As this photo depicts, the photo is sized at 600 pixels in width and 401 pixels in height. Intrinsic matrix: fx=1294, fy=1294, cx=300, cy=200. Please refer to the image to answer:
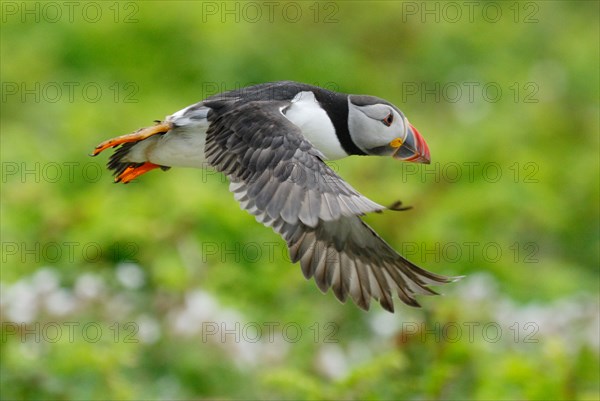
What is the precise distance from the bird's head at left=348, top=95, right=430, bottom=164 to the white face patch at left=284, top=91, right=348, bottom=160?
9cm

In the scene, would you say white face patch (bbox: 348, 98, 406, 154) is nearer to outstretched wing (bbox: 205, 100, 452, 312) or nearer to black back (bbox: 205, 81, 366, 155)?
black back (bbox: 205, 81, 366, 155)

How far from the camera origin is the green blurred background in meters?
6.21

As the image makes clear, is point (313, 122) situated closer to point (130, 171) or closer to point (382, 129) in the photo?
point (382, 129)

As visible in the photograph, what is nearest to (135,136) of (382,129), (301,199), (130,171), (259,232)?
(130,171)

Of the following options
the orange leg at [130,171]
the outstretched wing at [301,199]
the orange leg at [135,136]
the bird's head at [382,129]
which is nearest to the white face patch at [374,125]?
the bird's head at [382,129]

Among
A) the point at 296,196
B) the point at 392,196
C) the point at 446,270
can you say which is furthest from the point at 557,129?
the point at 296,196

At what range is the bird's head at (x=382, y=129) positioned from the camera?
16.3 feet

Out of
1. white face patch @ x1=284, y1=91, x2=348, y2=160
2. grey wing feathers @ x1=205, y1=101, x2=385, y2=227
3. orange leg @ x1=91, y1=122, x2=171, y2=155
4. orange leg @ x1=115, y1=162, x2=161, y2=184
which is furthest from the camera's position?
orange leg @ x1=115, y1=162, x2=161, y2=184

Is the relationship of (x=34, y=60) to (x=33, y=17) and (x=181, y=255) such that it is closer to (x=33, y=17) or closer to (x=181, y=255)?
(x=33, y=17)

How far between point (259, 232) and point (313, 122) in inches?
118

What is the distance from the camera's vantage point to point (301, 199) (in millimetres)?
4359

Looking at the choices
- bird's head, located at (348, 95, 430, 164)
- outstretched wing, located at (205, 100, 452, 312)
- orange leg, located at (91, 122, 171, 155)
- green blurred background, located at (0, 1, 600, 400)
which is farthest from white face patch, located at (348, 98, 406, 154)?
green blurred background, located at (0, 1, 600, 400)

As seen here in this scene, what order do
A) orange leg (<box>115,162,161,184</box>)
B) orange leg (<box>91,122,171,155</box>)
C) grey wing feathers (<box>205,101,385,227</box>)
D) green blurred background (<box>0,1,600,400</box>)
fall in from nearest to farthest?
grey wing feathers (<box>205,101,385,227</box>) < orange leg (<box>91,122,171,155</box>) < orange leg (<box>115,162,161,184</box>) < green blurred background (<box>0,1,600,400</box>)

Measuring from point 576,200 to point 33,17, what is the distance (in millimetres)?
5763
